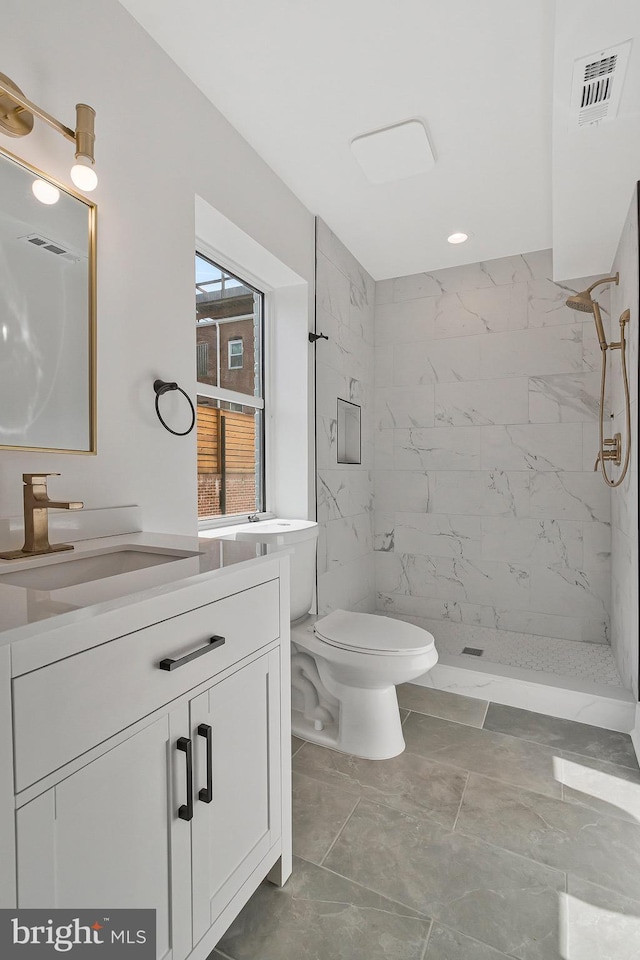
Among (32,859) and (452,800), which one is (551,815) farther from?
(32,859)

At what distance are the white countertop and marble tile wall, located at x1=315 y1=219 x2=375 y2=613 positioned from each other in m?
1.42

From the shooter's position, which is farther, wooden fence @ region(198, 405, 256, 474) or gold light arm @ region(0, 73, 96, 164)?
wooden fence @ region(198, 405, 256, 474)

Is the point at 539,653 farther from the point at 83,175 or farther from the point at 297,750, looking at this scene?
the point at 83,175

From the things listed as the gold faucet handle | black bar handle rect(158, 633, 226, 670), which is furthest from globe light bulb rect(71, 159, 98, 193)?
black bar handle rect(158, 633, 226, 670)

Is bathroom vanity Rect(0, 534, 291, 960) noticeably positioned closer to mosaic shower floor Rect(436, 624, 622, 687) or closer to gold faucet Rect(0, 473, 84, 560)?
gold faucet Rect(0, 473, 84, 560)

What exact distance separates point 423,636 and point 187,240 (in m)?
1.65

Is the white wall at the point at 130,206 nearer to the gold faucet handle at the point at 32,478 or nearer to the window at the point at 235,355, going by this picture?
the gold faucet handle at the point at 32,478

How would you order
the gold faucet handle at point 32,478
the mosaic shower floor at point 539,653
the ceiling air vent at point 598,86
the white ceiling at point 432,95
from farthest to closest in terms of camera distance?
the mosaic shower floor at point 539,653 < the white ceiling at point 432,95 < the ceiling air vent at point 598,86 < the gold faucet handle at point 32,478

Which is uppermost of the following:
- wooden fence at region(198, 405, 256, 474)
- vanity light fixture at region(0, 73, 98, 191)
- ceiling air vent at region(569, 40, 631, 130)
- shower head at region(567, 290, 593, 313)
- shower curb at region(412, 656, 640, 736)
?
ceiling air vent at region(569, 40, 631, 130)

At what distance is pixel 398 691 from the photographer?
2.43 metres

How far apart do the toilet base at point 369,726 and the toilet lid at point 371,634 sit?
193mm

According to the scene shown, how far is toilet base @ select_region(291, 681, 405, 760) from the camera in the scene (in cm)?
188

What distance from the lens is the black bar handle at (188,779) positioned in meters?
0.88

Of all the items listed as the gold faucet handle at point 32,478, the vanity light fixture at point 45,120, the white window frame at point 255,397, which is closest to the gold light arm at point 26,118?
the vanity light fixture at point 45,120
